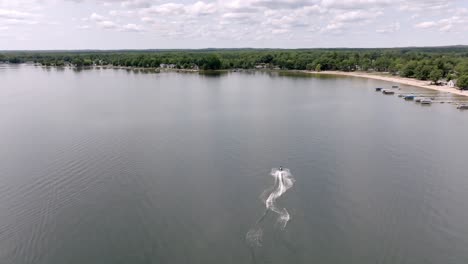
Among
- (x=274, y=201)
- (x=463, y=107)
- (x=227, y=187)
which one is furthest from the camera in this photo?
(x=463, y=107)

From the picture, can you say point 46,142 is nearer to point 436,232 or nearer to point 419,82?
point 436,232

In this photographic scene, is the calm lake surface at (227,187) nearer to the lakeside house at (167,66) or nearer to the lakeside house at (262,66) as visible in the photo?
the lakeside house at (262,66)

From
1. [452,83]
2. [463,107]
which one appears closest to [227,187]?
[463,107]

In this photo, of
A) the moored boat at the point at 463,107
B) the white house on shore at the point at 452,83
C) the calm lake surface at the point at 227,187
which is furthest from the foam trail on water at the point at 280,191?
the white house on shore at the point at 452,83

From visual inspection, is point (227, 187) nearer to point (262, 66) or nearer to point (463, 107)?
point (463, 107)

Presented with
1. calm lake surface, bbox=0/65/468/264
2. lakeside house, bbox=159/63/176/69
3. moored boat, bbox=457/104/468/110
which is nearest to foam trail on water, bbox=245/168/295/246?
calm lake surface, bbox=0/65/468/264
